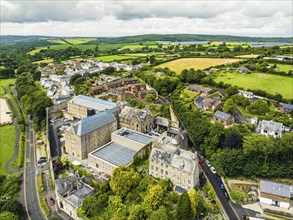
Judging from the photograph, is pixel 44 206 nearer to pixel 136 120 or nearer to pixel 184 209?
pixel 184 209

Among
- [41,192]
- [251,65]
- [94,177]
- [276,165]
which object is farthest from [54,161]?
[251,65]

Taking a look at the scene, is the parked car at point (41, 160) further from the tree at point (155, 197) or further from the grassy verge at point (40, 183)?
the tree at point (155, 197)

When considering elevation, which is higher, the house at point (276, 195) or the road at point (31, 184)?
the house at point (276, 195)

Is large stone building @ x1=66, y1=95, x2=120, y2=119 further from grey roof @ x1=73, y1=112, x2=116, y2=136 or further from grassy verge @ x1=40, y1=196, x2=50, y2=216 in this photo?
grassy verge @ x1=40, y1=196, x2=50, y2=216

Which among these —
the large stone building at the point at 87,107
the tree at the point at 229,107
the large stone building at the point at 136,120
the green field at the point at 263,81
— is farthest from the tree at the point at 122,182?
the green field at the point at 263,81

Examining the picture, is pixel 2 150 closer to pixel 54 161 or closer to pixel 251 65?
pixel 54 161

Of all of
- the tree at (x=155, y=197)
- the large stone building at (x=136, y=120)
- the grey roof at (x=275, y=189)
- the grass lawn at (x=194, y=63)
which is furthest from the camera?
the grass lawn at (x=194, y=63)

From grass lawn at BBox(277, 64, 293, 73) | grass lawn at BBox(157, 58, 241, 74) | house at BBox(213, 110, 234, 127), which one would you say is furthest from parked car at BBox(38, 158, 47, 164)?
grass lawn at BBox(277, 64, 293, 73)
